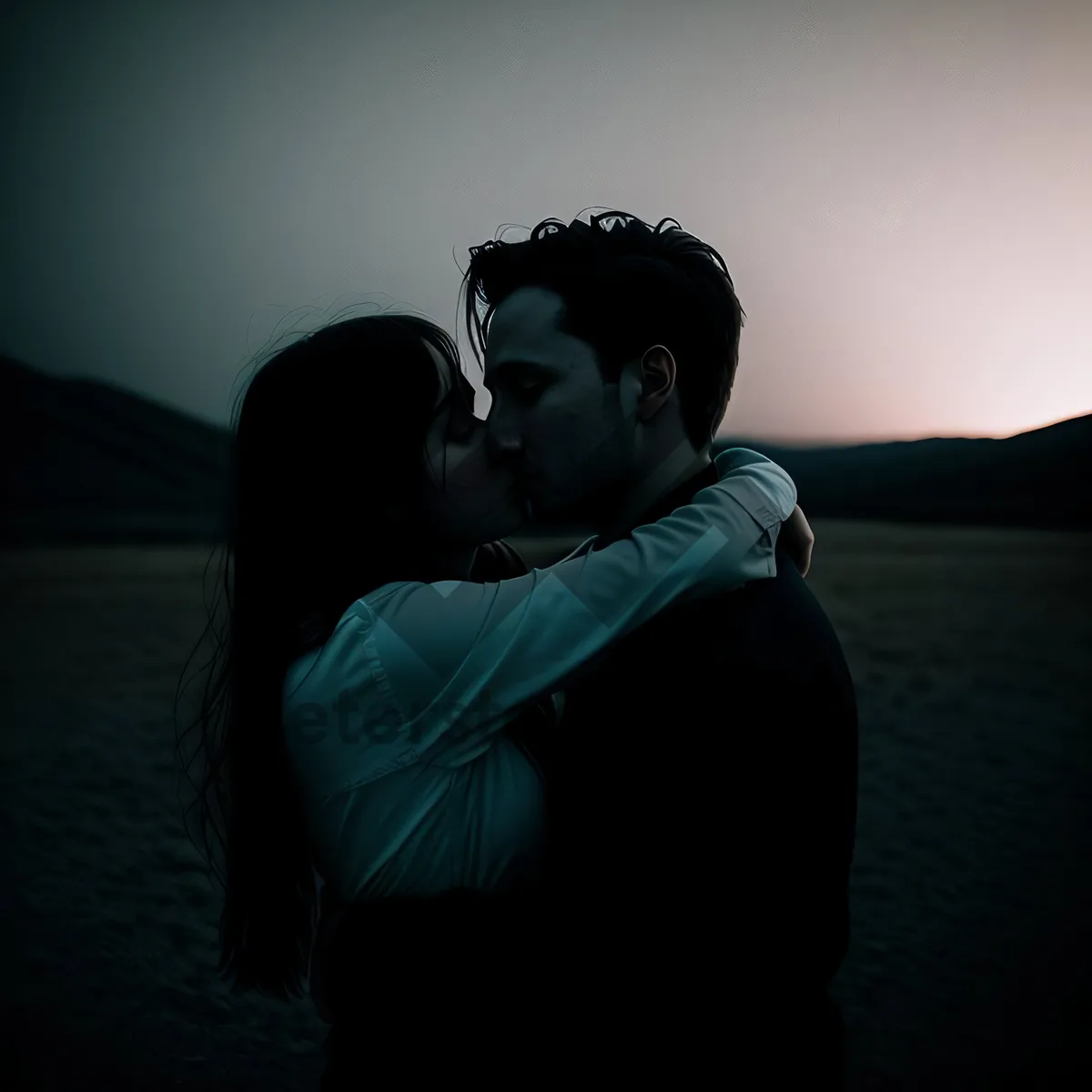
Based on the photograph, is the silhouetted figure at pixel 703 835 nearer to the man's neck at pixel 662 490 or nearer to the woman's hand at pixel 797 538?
the man's neck at pixel 662 490

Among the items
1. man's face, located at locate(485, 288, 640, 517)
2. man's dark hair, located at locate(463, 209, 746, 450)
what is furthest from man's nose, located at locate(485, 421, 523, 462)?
man's dark hair, located at locate(463, 209, 746, 450)

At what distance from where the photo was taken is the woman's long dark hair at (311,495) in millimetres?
1391

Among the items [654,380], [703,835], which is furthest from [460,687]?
[654,380]

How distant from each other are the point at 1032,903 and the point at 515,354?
5.12 metres

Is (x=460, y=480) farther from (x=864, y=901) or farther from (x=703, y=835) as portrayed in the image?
(x=864, y=901)

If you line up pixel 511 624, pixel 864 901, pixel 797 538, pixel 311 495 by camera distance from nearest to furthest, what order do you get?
1. pixel 511 624
2. pixel 311 495
3. pixel 797 538
4. pixel 864 901

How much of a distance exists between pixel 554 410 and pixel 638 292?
0.75 feet

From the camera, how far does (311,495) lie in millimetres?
1426

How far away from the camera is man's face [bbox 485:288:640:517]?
1.44 metres

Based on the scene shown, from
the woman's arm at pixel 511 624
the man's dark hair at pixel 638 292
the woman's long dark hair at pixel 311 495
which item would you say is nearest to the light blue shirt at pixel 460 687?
the woman's arm at pixel 511 624

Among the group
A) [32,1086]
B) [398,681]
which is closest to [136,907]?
[32,1086]

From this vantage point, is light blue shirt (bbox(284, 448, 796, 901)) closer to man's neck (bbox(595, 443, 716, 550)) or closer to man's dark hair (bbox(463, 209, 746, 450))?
man's neck (bbox(595, 443, 716, 550))

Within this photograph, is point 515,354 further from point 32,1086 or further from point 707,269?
point 32,1086

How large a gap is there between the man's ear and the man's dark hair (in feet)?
0.07
